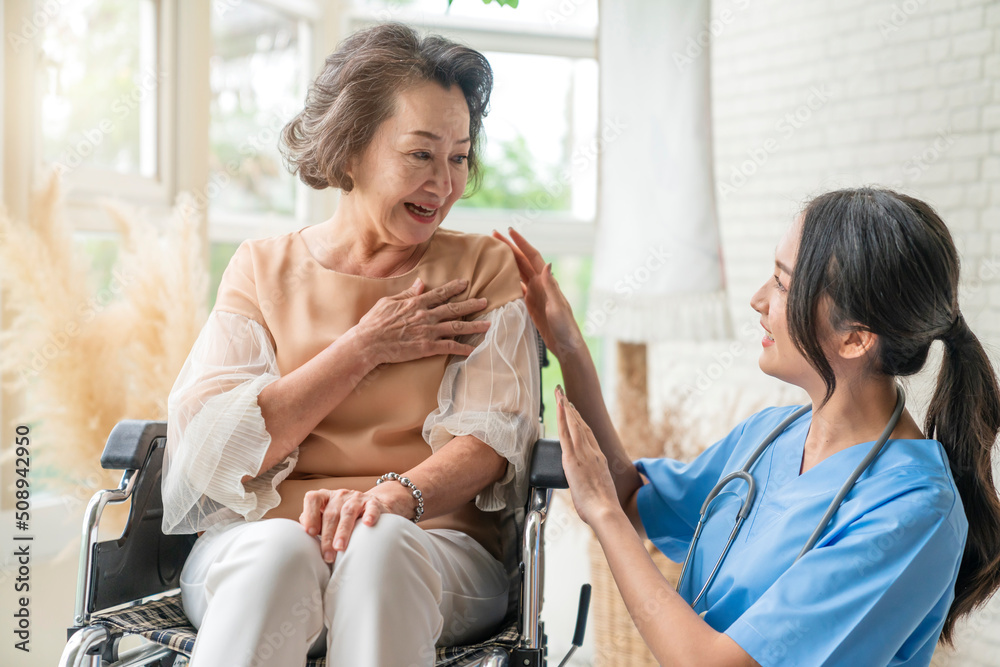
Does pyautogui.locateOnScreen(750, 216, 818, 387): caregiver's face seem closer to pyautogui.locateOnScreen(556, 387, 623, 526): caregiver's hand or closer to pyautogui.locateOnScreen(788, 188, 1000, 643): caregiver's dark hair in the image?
pyautogui.locateOnScreen(788, 188, 1000, 643): caregiver's dark hair

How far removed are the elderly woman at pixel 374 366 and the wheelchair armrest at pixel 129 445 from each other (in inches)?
→ 1.9

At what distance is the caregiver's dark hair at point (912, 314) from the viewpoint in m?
1.09

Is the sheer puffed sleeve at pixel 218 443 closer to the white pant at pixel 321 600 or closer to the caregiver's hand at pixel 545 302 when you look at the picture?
the white pant at pixel 321 600

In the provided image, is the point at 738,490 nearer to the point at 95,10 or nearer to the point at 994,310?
the point at 994,310

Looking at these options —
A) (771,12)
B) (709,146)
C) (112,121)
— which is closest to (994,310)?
(709,146)

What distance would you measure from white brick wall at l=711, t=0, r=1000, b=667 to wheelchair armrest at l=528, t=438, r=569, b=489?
150 centimetres

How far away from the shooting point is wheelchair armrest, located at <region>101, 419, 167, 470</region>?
138 cm

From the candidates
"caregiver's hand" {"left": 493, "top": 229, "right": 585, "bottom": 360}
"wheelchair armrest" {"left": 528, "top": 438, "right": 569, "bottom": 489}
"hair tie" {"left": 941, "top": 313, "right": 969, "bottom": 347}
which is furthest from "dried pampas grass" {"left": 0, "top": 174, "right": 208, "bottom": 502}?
"hair tie" {"left": 941, "top": 313, "right": 969, "bottom": 347}

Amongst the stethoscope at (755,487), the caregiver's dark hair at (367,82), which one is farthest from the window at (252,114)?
the stethoscope at (755,487)

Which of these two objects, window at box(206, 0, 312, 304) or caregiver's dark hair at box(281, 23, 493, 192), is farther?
window at box(206, 0, 312, 304)

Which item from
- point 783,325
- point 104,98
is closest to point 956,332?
point 783,325

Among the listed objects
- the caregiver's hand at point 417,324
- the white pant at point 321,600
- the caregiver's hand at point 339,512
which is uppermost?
the caregiver's hand at point 417,324

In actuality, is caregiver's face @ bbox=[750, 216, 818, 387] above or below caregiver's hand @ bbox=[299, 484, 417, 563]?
above

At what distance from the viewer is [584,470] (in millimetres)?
1307
